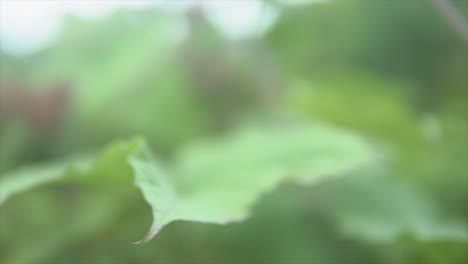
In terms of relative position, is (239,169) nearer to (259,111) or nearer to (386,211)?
(386,211)

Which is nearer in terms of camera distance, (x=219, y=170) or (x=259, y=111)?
(x=219, y=170)

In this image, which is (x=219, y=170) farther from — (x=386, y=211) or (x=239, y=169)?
(x=386, y=211)

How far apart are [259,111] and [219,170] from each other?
0.69 feet

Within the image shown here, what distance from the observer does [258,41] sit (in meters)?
0.68

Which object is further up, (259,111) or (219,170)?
(259,111)

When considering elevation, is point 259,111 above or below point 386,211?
above

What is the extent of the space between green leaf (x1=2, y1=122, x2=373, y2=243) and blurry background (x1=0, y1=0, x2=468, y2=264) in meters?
0.05

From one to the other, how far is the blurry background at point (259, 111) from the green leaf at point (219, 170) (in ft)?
0.16

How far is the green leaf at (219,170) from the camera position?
30 cm

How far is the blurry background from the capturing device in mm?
417

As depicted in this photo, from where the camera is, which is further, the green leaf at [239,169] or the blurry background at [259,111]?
the blurry background at [259,111]

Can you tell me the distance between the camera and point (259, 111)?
63 centimetres

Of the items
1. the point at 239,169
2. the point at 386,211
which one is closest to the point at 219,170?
the point at 239,169

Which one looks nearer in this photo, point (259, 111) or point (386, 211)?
point (386, 211)
